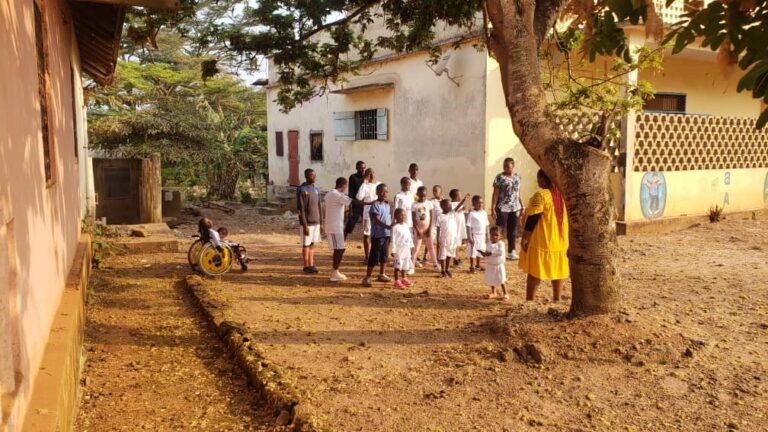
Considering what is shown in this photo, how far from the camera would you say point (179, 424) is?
12.8 feet

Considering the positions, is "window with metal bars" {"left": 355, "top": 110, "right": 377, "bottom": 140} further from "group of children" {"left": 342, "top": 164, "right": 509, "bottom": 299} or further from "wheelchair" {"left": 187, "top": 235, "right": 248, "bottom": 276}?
"wheelchair" {"left": 187, "top": 235, "right": 248, "bottom": 276}

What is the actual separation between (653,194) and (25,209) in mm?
10941

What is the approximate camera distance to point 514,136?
36.7 feet

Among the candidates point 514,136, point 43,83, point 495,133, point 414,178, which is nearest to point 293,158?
point 495,133

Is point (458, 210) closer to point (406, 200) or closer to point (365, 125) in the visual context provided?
point (406, 200)

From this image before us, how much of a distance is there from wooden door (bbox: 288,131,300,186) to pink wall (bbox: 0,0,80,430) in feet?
45.4

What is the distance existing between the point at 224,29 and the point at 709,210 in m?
10.1

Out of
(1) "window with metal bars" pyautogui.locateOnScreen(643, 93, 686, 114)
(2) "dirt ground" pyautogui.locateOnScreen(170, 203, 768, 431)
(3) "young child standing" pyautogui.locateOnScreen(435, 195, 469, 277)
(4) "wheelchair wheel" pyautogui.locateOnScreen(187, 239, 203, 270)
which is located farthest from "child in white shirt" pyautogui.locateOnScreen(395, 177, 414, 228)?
(1) "window with metal bars" pyautogui.locateOnScreen(643, 93, 686, 114)

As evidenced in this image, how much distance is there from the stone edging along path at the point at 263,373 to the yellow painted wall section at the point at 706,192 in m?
8.28

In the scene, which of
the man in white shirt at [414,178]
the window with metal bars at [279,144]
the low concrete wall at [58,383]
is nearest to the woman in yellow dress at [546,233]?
the man in white shirt at [414,178]

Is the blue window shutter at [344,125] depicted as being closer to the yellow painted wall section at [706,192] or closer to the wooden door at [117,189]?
the wooden door at [117,189]

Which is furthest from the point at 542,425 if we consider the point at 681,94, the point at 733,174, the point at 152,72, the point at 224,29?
the point at 152,72

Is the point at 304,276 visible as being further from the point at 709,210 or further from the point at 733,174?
the point at 733,174

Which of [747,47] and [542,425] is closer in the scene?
[747,47]
